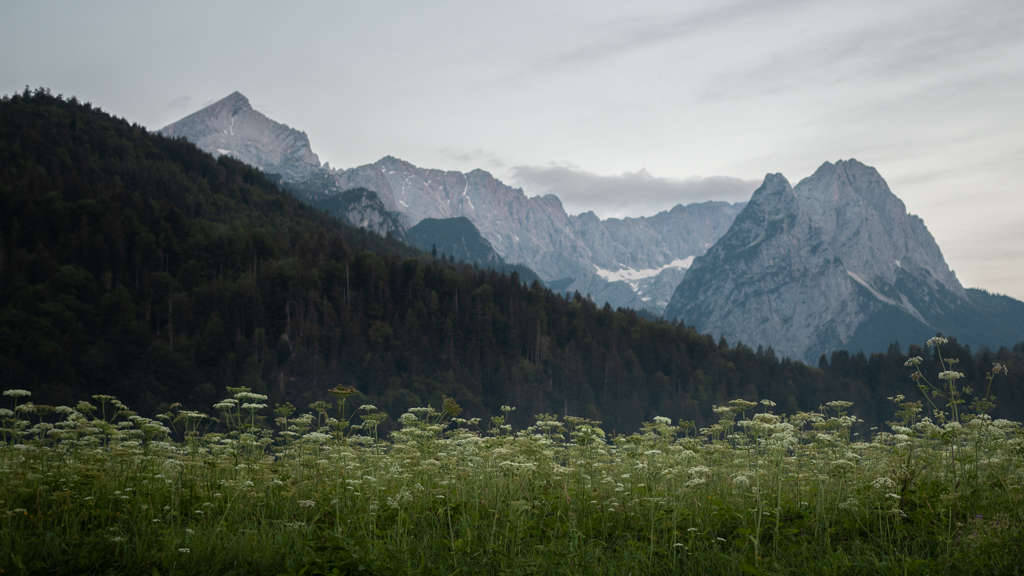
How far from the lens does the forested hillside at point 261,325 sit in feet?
412

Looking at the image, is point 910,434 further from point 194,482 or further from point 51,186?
point 51,186

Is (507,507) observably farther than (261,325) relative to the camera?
No

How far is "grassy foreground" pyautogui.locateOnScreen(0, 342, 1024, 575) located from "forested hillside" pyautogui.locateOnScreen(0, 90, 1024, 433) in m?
124

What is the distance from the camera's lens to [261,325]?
14788 cm

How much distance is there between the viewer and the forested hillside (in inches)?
4938

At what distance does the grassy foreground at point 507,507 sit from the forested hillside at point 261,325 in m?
124

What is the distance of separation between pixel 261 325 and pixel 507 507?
152272 mm

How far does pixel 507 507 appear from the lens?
9492 mm

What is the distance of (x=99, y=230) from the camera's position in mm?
145750

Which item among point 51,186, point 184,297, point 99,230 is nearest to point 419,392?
point 184,297

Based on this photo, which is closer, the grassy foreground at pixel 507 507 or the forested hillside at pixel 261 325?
the grassy foreground at pixel 507 507

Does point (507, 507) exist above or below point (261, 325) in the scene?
above

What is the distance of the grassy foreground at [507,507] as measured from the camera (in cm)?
741

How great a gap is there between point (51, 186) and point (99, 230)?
84.8ft
